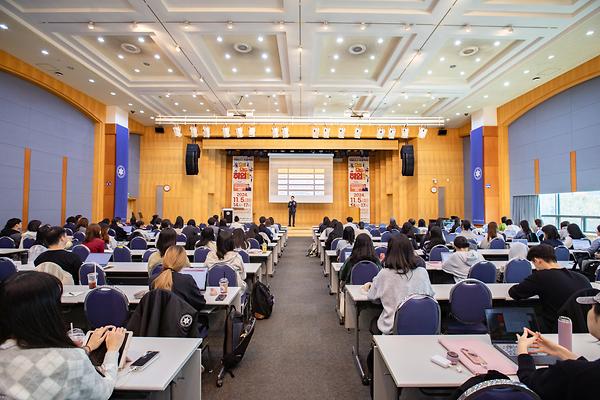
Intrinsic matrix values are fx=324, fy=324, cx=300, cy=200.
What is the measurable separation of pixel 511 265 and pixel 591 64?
869 centimetres

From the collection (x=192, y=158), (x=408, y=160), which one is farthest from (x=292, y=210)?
(x=408, y=160)

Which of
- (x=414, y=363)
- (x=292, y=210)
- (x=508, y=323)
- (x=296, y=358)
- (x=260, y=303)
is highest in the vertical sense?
(x=292, y=210)

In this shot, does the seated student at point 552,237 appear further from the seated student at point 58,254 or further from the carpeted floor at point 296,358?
the seated student at point 58,254

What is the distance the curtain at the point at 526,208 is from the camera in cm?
1221

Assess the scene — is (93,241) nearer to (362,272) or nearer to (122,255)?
(122,255)

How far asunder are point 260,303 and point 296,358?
1.43 metres

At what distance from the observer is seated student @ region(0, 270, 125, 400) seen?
1.25m

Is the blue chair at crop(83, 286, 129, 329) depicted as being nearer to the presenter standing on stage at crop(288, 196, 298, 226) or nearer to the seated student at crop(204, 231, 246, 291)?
the seated student at crop(204, 231, 246, 291)

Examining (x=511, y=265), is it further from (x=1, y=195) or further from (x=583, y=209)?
(x=1, y=195)

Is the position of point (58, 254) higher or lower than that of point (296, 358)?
higher

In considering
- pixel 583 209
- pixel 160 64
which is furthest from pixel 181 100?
pixel 583 209

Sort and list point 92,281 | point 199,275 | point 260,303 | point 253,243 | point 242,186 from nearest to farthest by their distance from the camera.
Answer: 1. point 199,275
2. point 92,281
3. point 260,303
4. point 253,243
5. point 242,186

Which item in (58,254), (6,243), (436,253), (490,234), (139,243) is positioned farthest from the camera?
(139,243)

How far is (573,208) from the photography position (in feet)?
35.0
